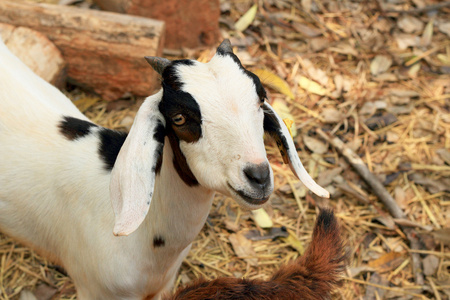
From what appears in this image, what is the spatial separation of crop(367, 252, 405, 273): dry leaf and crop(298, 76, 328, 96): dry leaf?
1.70m

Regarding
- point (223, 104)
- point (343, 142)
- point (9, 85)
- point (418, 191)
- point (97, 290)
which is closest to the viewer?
point (223, 104)

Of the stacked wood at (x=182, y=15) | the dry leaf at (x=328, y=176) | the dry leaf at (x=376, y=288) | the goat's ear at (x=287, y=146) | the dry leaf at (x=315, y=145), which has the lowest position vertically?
the dry leaf at (x=376, y=288)

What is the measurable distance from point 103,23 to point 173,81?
7.54 feet

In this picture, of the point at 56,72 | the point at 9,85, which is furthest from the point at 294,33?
the point at 9,85

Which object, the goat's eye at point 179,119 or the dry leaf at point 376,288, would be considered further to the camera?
the dry leaf at point 376,288

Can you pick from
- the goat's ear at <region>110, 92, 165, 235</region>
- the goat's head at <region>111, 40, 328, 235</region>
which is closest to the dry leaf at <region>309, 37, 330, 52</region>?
the goat's head at <region>111, 40, 328, 235</region>

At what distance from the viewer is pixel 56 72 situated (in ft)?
13.0

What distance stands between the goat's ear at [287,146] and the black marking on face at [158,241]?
703mm

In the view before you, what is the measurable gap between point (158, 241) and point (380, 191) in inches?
86.2

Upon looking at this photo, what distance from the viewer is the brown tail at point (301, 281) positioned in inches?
78.7

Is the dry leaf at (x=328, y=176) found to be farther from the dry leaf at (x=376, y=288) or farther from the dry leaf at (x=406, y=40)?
the dry leaf at (x=406, y=40)

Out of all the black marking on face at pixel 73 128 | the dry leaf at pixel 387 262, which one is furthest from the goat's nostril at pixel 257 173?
the dry leaf at pixel 387 262

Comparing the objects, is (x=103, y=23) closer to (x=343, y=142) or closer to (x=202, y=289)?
(x=343, y=142)

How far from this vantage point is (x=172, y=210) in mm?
2184
